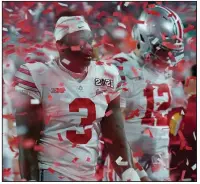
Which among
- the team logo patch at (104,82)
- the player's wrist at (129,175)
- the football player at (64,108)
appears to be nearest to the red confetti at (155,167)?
the player's wrist at (129,175)

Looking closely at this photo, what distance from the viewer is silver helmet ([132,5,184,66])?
3422 millimetres

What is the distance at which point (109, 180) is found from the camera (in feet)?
11.3

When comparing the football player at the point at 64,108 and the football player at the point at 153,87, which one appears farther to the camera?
the football player at the point at 153,87

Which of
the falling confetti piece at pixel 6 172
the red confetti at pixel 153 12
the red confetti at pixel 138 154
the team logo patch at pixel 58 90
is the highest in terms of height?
the red confetti at pixel 153 12

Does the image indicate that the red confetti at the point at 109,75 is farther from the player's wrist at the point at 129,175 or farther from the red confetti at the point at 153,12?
the player's wrist at the point at 129,175

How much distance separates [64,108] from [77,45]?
0.33 meters

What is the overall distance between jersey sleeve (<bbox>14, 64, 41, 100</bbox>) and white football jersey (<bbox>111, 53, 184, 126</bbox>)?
0.45 m

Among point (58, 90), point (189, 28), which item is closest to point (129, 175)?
point (58, 90)

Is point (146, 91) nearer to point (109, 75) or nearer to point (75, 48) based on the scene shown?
point (109, 75)

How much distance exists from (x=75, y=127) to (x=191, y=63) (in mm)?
708

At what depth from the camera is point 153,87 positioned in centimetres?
346

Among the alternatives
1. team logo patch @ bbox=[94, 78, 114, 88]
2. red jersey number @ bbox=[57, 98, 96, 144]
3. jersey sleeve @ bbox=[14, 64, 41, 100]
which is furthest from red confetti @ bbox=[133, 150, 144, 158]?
jersey sleeve @ bbox=[14, 64, 41, 100]

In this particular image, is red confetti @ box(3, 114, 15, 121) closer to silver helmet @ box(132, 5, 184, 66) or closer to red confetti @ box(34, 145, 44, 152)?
red confetti @ box(34, 145, 44, 152)

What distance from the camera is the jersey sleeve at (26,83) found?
3309mm
